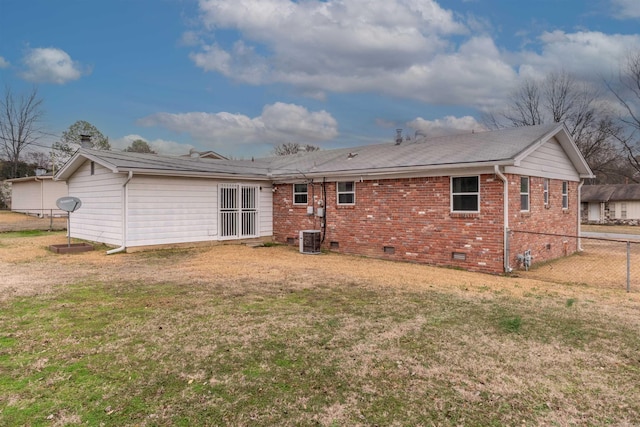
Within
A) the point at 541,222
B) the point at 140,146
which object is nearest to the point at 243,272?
the point at 541,222

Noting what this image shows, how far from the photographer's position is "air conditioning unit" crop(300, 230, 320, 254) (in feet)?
40.9

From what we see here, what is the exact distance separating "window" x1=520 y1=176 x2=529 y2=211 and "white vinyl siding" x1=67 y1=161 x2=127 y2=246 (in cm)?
1136

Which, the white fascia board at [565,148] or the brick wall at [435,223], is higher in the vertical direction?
the white fascia board at [565,148]

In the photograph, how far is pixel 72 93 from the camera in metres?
30.9

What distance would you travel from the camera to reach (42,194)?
2803 cm

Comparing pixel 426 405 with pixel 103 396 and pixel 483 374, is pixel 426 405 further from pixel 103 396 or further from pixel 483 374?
pixel 103 396

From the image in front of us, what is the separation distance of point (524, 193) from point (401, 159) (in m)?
3.51

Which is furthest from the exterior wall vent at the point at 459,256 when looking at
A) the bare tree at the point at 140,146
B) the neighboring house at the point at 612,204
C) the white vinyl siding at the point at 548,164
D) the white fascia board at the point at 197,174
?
the bare tree at the point at 140,146

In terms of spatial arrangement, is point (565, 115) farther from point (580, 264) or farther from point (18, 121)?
point (18, 121)

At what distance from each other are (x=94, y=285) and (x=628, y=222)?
124 feet

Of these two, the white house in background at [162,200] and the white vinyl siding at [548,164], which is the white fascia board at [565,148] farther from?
the white house in background at [162,200]

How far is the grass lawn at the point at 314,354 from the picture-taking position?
296cm

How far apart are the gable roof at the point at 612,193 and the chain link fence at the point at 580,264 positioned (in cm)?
2108

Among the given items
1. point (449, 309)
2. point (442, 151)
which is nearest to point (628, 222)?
point (442, 151)
